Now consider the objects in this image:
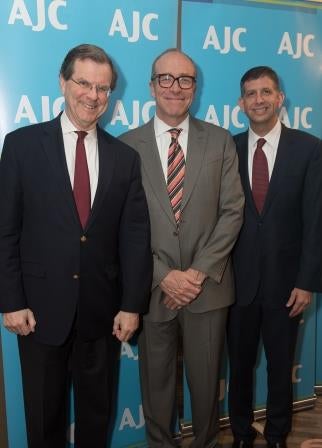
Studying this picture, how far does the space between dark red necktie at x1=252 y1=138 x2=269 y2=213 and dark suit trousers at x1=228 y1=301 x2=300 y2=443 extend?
1.62 ft

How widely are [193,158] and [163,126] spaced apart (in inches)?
8.1

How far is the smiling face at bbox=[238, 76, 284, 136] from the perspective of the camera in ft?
7.13

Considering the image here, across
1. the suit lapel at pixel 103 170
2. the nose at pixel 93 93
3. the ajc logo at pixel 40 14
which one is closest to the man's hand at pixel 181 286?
the suit lapel at pixel 103 170

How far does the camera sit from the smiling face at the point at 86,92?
1724mm

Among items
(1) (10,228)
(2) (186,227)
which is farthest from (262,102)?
(1) (10,228)

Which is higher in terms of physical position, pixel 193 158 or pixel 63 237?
pixel 193 158

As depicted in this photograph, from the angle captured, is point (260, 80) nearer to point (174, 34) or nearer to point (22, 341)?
point (174, 34)

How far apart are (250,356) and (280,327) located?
0.23m

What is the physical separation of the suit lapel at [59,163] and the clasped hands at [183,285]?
1.62ft

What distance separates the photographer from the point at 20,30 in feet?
6.88

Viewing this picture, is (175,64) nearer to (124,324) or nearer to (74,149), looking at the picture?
(74,149)

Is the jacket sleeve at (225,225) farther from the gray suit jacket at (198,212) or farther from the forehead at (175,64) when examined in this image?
the forehead at (175,64)

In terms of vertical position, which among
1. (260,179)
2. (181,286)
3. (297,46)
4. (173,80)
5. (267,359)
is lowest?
(267,359)

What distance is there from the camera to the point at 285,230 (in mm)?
2174
